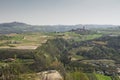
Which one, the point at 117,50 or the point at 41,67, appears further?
the point at 117,50

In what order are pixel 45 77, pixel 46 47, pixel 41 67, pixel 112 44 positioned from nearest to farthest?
pixel 45 77 < pixel 41 67 < pixel 46 47 < pixel 112 44

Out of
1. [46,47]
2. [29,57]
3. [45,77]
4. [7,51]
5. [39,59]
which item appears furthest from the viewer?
[46,47]

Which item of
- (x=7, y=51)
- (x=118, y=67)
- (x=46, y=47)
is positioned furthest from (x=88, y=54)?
(x=7, y=51)

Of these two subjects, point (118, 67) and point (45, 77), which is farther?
point (118, 67)

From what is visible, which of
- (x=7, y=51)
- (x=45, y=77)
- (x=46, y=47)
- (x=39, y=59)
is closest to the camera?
(x=45, y=77)

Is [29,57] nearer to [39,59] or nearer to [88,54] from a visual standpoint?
[39,59]

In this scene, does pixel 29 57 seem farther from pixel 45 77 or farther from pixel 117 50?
pixel 117 50

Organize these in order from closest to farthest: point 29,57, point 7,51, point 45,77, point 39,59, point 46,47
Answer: point 45,77
point 39,59
point 29,57
point 7,51
point 46,47

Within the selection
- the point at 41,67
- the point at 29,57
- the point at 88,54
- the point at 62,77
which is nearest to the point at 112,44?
the point at 88,54
